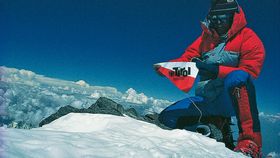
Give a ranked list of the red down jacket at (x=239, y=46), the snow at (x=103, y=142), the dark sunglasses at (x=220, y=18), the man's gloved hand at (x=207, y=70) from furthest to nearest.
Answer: the dark sunglasses at (x=220, y=18) < the man's gloved hand at (x=207, y=70) < the red down jacket at (x=239, y=46) < the snow at (x=103, y=142)

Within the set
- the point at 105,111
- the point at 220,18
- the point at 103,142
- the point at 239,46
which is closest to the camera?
the point at 103,142

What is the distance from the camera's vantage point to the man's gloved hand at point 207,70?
A: 6.03 m

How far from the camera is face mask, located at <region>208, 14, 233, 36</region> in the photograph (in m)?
6.37

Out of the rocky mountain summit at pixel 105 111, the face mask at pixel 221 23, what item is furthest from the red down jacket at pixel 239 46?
the rocky mountain summit at pixel 105 111

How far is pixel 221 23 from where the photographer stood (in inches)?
253

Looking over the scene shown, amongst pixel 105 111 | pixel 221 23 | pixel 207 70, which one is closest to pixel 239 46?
pixel 221 23

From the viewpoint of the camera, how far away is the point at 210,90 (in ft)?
21.1

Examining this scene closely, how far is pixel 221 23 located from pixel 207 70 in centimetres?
104

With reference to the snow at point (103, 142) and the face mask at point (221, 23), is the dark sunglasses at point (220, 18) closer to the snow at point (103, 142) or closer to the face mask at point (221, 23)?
the face mask at point (221, 23)

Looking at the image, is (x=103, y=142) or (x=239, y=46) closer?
(x=103, y=142)

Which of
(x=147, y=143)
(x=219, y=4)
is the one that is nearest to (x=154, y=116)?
(x=219, y=4)

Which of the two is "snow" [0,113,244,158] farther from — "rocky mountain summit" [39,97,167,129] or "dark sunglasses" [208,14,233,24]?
"dark sunglasses" [208,14,233,24]

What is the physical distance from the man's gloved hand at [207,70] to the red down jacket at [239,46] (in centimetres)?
14

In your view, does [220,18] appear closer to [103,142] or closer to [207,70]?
[207,70]
